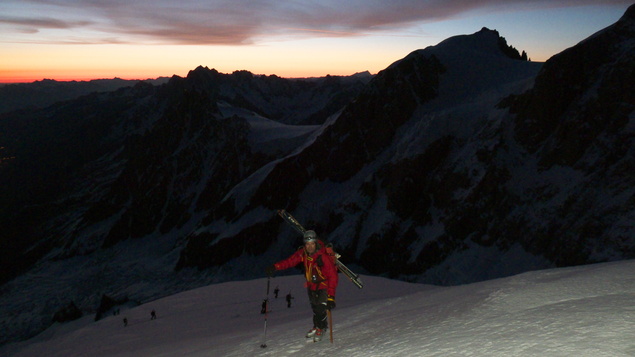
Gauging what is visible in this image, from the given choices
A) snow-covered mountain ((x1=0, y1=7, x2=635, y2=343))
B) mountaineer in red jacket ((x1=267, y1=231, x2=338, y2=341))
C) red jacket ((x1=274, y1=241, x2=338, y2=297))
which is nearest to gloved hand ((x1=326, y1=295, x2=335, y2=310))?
mountaineer in red jacket ((x1=267, y1=231, x2=338, y2=341))

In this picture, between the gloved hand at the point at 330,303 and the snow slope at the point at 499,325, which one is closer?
the snow slope at the point at 499,325

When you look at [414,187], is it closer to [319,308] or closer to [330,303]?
[319,308]

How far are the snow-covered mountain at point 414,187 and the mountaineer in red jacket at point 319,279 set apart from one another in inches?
1157

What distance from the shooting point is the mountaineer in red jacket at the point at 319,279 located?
7.20 metres

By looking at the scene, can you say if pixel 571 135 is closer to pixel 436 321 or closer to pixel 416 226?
pixel 416 226

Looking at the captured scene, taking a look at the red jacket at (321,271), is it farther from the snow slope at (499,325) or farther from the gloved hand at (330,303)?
the snow slope at (499,325)

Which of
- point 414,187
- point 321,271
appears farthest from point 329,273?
point 414,187

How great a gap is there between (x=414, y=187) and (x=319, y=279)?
141 ft

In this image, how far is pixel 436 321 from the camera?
6.14 meters

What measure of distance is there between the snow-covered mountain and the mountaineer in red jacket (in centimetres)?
2940

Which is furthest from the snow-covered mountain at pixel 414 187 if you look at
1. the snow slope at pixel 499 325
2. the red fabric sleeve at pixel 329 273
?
the red fabric sleeve at pixel 329 273

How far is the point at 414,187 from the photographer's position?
48.6m

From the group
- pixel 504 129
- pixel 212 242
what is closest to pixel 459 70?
pixel 504 129

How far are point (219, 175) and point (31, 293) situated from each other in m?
50.0
